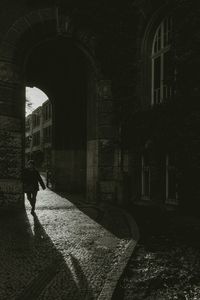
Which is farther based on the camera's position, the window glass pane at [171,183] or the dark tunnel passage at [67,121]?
the dark tunnel passage at [67,121]

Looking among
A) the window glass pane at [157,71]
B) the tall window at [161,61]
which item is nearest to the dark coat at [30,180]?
the tall window at [161,61]

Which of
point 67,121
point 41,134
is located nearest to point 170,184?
point 67,121

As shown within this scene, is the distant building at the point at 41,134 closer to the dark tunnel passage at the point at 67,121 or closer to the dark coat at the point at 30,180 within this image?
the dark tunnel passage at the point at 67,121

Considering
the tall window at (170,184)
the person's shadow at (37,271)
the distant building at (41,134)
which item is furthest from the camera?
the distant building at (41,134)

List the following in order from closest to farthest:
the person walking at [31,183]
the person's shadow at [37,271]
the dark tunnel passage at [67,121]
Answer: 1. the person's shadow at [37,271]
2. the person walking at [31,183]
3. the dark tunnel passage at [67,121]

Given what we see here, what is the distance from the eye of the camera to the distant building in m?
52.1

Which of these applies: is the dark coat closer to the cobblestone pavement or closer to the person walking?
the person walking

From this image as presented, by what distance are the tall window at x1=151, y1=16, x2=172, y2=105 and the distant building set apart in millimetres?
33375

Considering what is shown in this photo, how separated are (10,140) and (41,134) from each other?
48.6 m

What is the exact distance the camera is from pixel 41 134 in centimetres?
6031

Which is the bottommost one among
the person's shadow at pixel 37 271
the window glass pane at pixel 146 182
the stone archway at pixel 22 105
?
the person's shadow at pixel 37 271

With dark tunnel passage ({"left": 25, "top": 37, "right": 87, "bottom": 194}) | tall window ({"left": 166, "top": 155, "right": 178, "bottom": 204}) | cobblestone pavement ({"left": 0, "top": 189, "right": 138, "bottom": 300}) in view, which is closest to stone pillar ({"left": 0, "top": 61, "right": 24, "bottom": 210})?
cobblestone pavement ({"left": 0, "top": 189, "right": 138, "bottom": 300})

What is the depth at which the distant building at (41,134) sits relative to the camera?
171ft

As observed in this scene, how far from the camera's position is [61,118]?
21.5m
